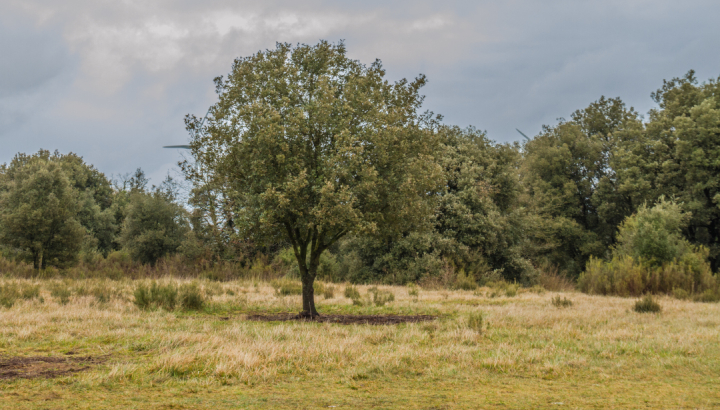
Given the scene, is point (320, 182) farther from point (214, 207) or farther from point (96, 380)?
point (214, 207)

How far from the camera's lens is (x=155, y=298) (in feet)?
45.1

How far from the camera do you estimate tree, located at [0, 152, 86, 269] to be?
91.1 feet

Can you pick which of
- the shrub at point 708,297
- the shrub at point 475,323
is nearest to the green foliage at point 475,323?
the shrub at point 475,323

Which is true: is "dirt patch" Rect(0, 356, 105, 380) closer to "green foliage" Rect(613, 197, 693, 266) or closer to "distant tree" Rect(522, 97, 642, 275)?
"green foliage" Rect(613, 197, 693, 266)

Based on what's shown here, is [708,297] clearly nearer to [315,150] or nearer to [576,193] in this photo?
[315,150]

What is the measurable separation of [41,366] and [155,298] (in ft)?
24.3

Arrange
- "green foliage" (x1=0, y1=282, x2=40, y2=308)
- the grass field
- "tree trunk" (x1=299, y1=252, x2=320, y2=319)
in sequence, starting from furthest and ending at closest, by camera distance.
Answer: "tree trunk" (x1=299, y1=252, x2=320, y2=319)
"green foliage" (x1=0, y1=282, x2=40, y2=308)
the grass field

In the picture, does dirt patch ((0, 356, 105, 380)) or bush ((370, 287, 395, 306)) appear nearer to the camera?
dirt patch ((0, 356, 105, 380))

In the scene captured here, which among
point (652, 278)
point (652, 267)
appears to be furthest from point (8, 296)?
point (652, 267)

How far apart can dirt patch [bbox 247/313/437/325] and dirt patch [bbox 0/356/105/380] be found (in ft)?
17.7

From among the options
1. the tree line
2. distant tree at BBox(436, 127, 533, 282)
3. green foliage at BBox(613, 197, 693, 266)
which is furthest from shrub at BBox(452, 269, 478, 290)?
green foliage at BBox(613, 197, 693, 266)

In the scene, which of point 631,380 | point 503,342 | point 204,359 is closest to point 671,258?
point 503,342

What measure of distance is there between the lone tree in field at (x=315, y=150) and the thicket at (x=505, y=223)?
25.5 feet

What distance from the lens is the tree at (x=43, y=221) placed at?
27.8 metres
